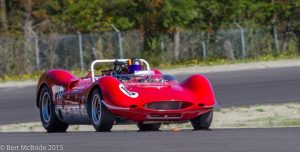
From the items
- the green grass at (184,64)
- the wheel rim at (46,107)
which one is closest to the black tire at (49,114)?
the wheel rim at (46,107)

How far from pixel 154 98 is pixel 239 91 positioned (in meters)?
9.68

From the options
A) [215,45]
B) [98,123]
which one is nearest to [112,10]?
[215,45]

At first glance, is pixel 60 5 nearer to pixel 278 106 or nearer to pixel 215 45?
pixel 215 45

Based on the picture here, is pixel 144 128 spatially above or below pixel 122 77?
below

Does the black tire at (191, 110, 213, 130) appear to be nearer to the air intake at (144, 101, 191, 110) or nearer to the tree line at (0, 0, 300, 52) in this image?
the air intake at (144, 101, 191, 110)

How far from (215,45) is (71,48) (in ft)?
17.9

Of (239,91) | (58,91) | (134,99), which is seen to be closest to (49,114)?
(58,91)

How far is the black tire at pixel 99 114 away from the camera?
49.7 feet

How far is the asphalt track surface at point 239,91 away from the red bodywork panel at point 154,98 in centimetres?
714

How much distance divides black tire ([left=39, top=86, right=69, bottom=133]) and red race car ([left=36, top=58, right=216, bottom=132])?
14.7 inches

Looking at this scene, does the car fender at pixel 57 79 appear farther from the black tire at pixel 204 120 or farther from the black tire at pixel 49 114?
the black tire at pixel 204 120

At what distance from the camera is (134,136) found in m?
13.2

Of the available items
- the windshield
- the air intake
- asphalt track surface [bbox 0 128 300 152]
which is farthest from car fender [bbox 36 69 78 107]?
asphalt track surface [bbox 0 128 300 152]

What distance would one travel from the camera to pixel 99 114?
50.6 ft
